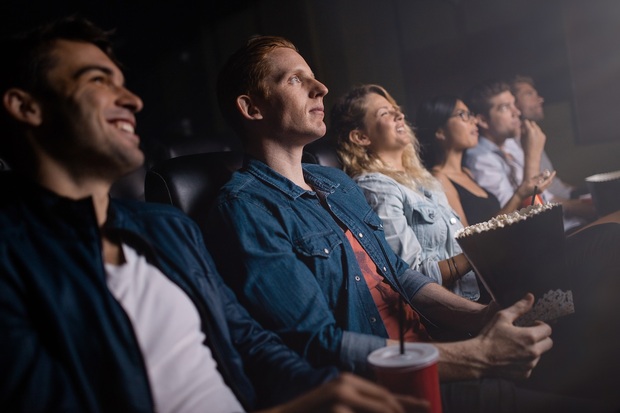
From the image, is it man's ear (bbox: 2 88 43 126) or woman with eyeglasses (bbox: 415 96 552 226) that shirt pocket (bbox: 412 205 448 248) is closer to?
woman with eyeglasses (bbox: 415 96 552 226)

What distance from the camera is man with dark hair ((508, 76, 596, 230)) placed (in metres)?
1.79

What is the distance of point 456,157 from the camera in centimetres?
183

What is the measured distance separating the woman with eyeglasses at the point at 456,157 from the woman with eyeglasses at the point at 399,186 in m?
0.11

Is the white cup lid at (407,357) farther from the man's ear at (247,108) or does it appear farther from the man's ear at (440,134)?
the man's ear at (440,134)

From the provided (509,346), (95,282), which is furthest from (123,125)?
(509,346)

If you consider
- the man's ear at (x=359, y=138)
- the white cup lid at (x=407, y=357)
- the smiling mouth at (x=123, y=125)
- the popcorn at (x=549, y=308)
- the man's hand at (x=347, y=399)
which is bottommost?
the popcorn at (x=549, y=308)

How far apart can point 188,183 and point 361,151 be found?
1.82ft

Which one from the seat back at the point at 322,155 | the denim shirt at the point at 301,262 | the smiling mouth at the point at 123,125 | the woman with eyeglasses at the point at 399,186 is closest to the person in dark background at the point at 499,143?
the woman with eyeglasses at the point at 399,186

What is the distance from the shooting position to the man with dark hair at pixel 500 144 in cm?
183

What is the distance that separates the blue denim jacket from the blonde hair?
76cm

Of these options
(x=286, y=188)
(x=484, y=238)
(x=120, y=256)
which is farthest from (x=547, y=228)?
(x=120, y=256)

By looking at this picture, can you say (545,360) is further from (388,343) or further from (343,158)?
(343,158)

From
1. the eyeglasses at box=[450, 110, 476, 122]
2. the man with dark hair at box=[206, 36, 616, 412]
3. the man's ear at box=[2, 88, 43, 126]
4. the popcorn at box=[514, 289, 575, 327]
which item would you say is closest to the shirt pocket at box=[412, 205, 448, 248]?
the man with dark hair at box=[206, 36, 616, 412]

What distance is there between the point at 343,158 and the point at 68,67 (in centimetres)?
89
